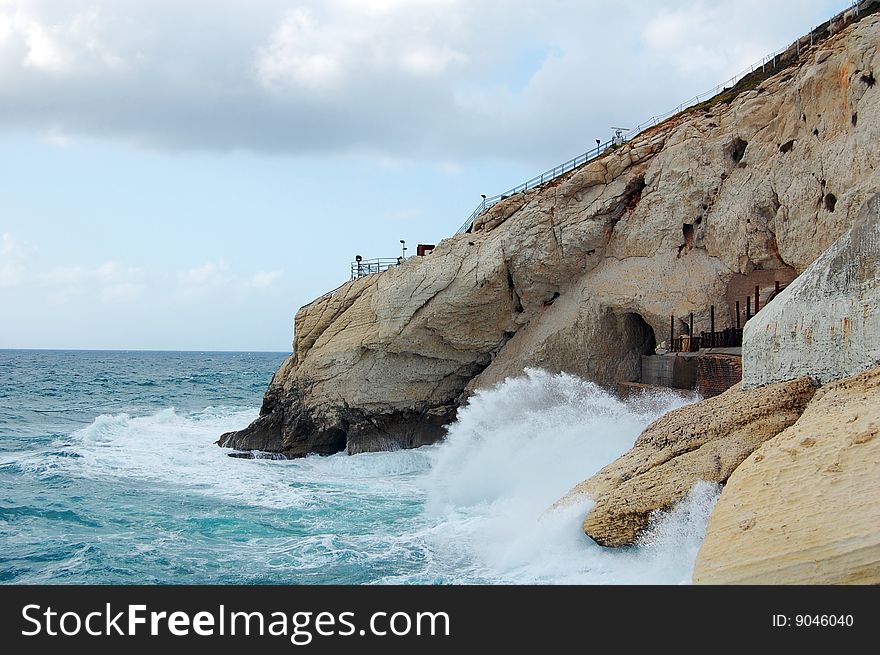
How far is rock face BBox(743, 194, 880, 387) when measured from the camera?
10.5 m

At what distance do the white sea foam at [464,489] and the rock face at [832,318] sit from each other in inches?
98.6

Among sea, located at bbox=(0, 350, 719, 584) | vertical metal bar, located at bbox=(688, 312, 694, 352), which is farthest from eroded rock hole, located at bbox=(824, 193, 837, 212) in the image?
sea, located at bbox=(0, 350, 719, 584)

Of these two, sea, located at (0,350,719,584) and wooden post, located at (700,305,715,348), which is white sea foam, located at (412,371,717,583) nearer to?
sea, located at (0,350,719,584)

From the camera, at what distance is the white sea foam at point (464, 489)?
11.4 m

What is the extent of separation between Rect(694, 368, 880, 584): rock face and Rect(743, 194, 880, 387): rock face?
2.69ft

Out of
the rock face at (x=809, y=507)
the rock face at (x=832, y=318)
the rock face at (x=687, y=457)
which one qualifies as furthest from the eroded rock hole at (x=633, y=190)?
the rock face at (x=809, y=507)

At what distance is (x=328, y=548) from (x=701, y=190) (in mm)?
15367

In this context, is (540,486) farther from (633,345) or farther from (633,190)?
(633,190)

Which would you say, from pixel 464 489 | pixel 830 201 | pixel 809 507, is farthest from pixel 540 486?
pixel 830 201

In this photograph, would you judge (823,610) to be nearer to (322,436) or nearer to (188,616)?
(188,616)

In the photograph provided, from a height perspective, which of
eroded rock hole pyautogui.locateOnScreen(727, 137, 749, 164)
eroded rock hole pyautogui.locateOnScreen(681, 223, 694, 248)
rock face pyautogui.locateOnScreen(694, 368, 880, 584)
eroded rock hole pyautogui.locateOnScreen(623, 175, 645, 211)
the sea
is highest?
eroded rock hole pyautogui.locateOnScreen(727, 137, 749, 164)

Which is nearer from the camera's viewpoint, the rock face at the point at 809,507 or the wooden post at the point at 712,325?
the rock face at the point at 809,507

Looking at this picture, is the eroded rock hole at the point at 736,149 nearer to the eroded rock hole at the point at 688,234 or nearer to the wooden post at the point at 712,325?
the eroded rock hole at the point at 688,234

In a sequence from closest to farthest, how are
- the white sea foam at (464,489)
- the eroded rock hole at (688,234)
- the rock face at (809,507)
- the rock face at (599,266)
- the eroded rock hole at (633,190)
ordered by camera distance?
the rock face at (809,507) → the white sea foam at (464,489) → the rock face at (599,266) → the eroded rock hole at (688,234) → the eroded rock hole at (633,190)
